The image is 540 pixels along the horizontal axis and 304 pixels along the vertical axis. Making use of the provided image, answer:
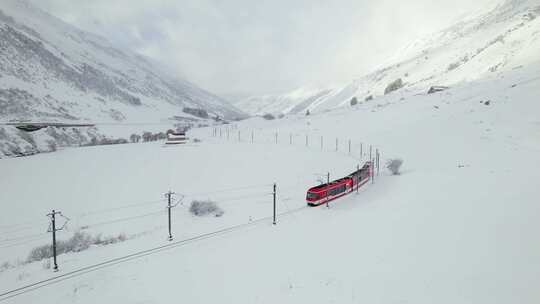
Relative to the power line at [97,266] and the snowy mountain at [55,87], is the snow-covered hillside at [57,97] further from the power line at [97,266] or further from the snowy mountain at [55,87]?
the power line at [97,266]

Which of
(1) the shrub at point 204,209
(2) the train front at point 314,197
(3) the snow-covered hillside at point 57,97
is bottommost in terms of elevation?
(1) the shrub at point 204,209

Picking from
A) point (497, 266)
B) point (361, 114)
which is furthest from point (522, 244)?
point (361, 114)

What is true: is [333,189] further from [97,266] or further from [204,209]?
[97,266]

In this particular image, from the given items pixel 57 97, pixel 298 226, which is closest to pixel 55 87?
pixel 57 97

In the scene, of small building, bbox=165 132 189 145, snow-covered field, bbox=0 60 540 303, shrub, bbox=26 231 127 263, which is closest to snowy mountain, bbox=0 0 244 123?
small building, bbox=165 132 189 145

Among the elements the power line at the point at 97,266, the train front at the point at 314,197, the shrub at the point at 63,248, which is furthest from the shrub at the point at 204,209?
the shrub at the point at 63,248

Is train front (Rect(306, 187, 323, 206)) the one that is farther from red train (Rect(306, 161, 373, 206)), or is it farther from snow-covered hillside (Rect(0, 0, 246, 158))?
snow-covered hillside (Rect(0, 0, 246, 158))
